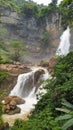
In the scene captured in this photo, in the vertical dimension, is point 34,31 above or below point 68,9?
below

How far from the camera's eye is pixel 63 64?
38.2 feet

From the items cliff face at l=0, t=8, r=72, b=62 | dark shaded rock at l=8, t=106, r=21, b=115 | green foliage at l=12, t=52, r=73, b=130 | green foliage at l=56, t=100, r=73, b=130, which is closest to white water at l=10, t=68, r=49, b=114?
dark shaded rock at l=8, t=106, r=21, b=115

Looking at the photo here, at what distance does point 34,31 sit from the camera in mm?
39625

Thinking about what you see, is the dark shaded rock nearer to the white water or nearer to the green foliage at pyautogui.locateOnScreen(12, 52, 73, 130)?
the white water

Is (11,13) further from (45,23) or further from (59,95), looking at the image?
(59,95)

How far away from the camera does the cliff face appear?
37562 millimetres

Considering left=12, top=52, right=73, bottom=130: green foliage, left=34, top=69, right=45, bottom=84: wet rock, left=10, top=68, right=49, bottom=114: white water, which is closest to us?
left=12, top=52, right=73, bottom=130: green foliage

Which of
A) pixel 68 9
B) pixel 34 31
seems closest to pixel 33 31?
pixel 34 31

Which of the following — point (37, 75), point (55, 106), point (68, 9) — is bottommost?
point (37, 75)

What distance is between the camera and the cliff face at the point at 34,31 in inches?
1479

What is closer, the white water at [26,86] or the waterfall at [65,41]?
the white water at [26,86]

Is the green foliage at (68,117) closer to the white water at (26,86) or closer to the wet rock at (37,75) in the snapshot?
the white water at (26,86)

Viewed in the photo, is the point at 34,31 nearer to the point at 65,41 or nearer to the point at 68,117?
the point at 65,41

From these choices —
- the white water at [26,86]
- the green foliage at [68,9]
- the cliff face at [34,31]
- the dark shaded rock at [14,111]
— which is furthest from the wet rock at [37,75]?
the cliff face at [34,31]
